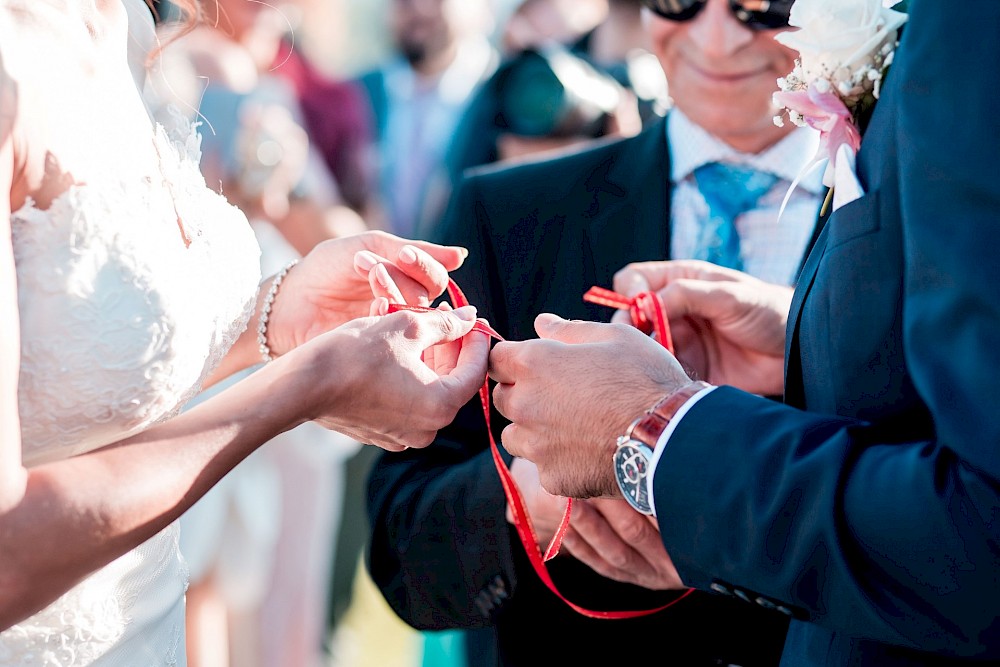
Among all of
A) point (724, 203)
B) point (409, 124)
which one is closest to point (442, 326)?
point (724, 203)

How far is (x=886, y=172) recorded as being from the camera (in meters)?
1.42

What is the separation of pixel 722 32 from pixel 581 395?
131 cm

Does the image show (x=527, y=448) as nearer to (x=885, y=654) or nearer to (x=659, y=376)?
(x=659, y=376)

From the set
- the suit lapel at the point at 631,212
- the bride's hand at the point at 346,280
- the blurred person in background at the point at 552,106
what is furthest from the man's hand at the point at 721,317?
the blurred person in background at the point at 552,106

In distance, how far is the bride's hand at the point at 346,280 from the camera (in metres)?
2.10

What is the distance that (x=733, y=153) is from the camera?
256 cm

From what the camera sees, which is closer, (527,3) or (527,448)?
(527,448)

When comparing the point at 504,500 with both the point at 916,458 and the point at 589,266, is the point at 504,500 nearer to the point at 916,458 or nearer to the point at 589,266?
the point at 589,266

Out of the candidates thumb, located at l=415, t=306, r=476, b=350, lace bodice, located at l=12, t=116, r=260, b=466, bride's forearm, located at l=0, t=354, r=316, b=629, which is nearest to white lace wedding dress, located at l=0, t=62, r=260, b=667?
lace bodice, located at l=12, t=116, r=260, b=466

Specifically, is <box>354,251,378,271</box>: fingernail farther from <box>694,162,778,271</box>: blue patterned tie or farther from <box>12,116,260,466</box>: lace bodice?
<box>694,162,778,271</box>: blue patterned tie

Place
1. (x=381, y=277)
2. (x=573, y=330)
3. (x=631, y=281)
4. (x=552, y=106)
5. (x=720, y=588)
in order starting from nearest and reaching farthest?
(x=720, y=588)
(x=573, y=330)
(x=381, y=277)
(x=631, y=281)
(x=552, y=106)

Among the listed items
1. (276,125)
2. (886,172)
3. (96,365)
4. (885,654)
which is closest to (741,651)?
(885,654)

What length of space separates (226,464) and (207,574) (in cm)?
280

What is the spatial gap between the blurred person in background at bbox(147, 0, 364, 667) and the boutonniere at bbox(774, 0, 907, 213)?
109 inches
